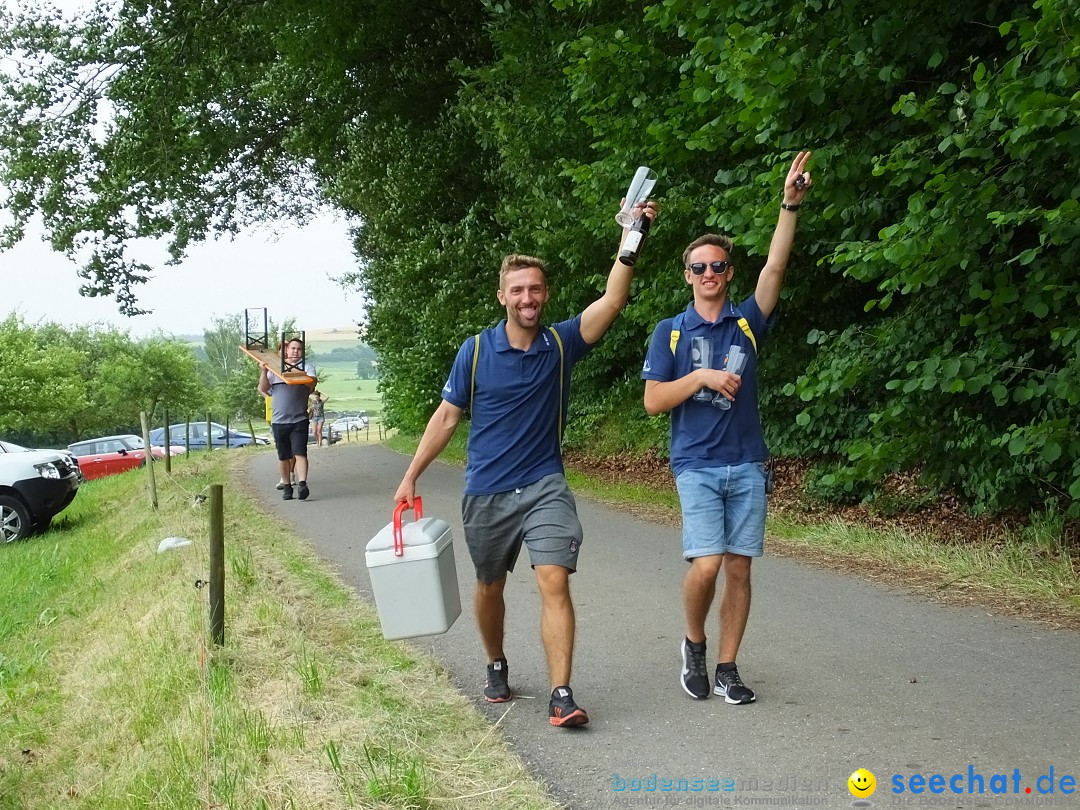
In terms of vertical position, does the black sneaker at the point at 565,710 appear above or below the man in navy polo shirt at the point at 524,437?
below

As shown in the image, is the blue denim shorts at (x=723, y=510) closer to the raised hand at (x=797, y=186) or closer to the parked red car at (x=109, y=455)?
the raised hand at (x=797, y=186)

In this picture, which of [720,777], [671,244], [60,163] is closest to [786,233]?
[720,777]

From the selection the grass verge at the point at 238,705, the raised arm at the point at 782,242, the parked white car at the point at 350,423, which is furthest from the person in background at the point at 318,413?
the parked white car at the point at 350,423

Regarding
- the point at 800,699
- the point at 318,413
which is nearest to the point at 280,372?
the point at 800,699

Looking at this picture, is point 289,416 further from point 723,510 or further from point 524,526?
point 723,510

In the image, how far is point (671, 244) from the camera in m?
12.1

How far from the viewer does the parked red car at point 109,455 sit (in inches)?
1583

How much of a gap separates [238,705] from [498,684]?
4.05ft

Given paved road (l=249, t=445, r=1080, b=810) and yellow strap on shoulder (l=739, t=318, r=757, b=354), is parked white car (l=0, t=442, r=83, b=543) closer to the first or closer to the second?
paved road (l=249, t=445, r=1080, b=810)

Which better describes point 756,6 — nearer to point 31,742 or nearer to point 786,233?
point 786,233

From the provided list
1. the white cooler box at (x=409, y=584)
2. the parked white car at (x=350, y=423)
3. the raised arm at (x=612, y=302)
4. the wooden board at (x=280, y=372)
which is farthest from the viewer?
the parked white car at (x=350, y=423)

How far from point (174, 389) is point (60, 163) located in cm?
6934

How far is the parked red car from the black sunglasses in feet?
120

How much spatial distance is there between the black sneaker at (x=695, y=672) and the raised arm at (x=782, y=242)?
61.9 inches
